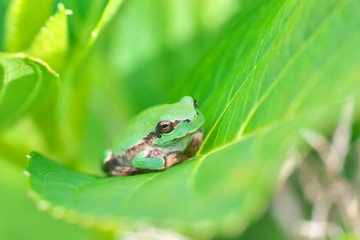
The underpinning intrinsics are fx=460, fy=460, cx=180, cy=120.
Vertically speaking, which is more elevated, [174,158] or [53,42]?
[53,42]

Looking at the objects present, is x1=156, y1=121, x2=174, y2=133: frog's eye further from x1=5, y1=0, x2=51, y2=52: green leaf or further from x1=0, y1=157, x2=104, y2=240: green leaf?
x1=0, y1=157, x2=104, y2=240: green leaf

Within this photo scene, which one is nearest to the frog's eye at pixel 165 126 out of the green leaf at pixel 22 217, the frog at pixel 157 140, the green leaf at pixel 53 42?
the frog at pixel 157 140

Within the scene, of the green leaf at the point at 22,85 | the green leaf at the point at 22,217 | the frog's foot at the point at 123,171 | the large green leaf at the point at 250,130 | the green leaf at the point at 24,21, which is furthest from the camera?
the green leaf at the point at 22,217

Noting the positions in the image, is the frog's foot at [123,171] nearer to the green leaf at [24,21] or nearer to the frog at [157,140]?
the frog at [157,140]

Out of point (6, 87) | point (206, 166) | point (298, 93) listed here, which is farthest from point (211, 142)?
point (6, 87)

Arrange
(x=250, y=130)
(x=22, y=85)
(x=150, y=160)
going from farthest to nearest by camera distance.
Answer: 1. (x=150, y=160)
2. (x=22, y=85)
3. (x=250, y=130)

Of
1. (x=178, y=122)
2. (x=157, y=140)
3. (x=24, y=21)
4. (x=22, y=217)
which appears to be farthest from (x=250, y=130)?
(x=22, y=217)

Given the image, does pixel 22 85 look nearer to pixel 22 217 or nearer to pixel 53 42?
pixel 53 42

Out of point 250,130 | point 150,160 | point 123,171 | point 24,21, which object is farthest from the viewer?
point 123,171
